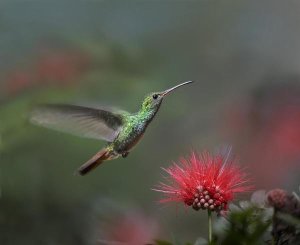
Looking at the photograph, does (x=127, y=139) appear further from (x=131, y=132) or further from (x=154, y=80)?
(x=154, y=80)

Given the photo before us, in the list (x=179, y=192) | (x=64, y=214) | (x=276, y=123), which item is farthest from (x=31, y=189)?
(x=179, y=192)

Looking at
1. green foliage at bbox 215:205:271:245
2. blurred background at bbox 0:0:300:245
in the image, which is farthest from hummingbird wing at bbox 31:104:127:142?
blurred background at bbox 0:0:300:245

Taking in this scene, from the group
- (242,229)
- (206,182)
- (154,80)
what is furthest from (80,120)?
(154,80)

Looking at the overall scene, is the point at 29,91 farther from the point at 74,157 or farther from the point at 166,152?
the point at 166,152

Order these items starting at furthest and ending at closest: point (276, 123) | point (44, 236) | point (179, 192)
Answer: point (276, 123), point (44, 236), point (179, 192)

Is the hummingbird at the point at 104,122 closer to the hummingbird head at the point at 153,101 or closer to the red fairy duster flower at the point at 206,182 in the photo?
the hummingbird head at the point at 153,101

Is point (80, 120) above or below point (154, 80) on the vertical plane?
below
